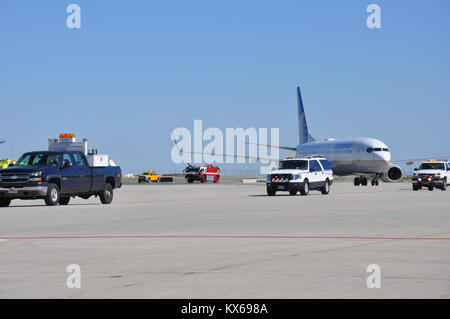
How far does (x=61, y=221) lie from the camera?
21750mm

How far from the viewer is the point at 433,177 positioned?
169ft

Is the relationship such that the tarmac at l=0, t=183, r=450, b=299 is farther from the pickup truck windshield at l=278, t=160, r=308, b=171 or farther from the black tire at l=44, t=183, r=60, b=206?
the pickup truck windshield at l=278, t=160, r=308, b=171

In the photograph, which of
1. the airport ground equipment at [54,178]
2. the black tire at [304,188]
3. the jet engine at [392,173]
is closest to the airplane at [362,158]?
the jet engine at [392,173]

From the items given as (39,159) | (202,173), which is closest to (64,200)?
(39,159)

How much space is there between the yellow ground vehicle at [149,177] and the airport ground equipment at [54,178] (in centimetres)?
7500

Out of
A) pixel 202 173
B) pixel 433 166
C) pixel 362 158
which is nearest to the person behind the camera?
pixel 433 166

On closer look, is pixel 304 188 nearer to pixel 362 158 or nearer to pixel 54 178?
pixel 54 178

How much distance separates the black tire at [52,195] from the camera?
30.1 meters

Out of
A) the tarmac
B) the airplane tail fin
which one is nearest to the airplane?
the airplane tail fin

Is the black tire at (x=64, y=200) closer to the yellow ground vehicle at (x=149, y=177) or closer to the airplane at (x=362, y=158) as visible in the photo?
the airplane at (x=362, y=158)

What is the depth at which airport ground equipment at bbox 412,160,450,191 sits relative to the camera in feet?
169

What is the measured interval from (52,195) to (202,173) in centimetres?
6476

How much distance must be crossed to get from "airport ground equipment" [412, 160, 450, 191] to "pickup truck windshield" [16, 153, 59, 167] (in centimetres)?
2707
